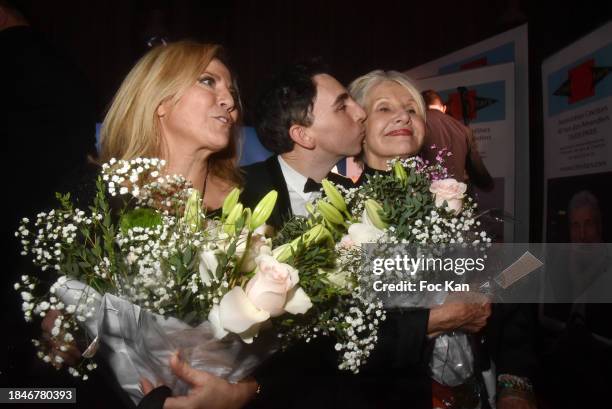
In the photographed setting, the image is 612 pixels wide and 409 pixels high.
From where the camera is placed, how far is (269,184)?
1.35m

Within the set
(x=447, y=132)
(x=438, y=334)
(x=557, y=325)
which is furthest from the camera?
(x=557, y=325)

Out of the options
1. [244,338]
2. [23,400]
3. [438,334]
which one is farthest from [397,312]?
[23,400]

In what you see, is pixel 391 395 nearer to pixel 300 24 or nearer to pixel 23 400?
pixel 23 400

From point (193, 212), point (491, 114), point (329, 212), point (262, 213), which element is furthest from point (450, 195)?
point (491, 114)

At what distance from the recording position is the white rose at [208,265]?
2.54ft

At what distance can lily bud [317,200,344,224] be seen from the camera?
0.98m

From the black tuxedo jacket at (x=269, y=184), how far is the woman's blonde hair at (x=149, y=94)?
0.78 ft

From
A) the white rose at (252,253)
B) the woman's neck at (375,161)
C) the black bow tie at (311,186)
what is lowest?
the white rose at (252,253)

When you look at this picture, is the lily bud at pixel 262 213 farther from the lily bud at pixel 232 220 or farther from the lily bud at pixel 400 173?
the lily bud at pixel 400 173

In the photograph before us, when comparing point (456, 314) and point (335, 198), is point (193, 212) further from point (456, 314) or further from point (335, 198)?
point (456, 314)

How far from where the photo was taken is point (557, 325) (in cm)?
229

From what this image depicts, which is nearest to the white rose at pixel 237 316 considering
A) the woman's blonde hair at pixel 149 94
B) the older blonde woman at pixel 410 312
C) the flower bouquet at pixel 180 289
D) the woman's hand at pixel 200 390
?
the flower bouquet at pixel 180 289

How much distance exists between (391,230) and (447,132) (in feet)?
2.72

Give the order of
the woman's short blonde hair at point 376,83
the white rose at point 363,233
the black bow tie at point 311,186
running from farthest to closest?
the woman's short blonde hair at point 376,83 → the black bow tie at point 311,186 → the white rose at point 363,233
